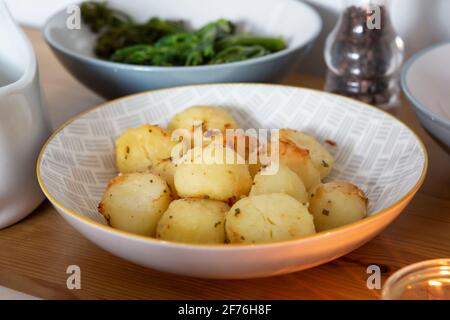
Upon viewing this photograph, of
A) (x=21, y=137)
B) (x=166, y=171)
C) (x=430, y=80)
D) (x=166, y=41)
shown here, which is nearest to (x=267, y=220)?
(x=166, y=171)

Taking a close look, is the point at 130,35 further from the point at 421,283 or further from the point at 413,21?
the point at 421,283

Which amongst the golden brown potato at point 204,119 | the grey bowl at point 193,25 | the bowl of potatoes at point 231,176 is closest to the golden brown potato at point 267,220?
the bowl of potatoes at point 231,176

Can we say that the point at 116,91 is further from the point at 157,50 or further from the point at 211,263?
the point at 211,263

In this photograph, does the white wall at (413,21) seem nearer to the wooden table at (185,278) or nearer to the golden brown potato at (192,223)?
the wooden table at (185,278)

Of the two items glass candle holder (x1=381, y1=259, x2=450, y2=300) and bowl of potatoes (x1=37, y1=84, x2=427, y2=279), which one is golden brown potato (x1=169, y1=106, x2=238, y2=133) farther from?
glass candle holder (x1=381, y1=259, x2=450, y2=300)

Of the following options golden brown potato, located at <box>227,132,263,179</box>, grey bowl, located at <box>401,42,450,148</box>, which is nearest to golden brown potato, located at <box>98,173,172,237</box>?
golden brown potato, located at <box>227,132,263,179</box>
